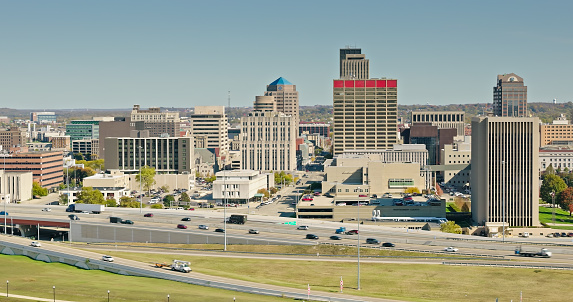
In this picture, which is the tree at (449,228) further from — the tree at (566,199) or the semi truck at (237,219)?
the tree at (566,199)

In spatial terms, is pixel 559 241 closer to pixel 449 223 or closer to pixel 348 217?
pixel 449 223

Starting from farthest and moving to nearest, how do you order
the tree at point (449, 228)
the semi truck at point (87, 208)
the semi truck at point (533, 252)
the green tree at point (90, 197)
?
the green tree at point (90, 197) < the semi truck at point (87, 208) < the tree at point (449, 228) < the semi truck at point (533, 252)

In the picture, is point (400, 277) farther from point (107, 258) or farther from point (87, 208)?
point (87, 208)

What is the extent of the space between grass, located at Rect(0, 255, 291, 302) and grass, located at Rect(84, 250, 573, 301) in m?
7.72

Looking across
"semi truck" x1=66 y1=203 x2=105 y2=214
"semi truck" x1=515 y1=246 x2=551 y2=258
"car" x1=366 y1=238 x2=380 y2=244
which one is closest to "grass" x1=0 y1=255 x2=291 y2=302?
"car" x1=366 y1=238 x2=380 y2=244

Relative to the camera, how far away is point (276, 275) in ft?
310

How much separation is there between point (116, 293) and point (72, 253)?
25738mm

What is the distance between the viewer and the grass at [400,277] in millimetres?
83375

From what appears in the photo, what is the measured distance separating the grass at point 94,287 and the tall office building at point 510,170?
256ft

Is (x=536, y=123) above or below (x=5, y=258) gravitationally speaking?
above

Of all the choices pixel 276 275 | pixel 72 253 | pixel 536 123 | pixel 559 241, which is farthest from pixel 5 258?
pixel 536 123

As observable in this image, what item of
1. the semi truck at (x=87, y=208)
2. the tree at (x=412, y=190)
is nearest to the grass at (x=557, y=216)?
the tree at (x=412, y=190)

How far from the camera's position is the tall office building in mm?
145250

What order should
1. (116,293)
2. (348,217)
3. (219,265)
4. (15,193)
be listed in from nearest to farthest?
(116,293) → (219,265) → (348,217) → (15,193)
